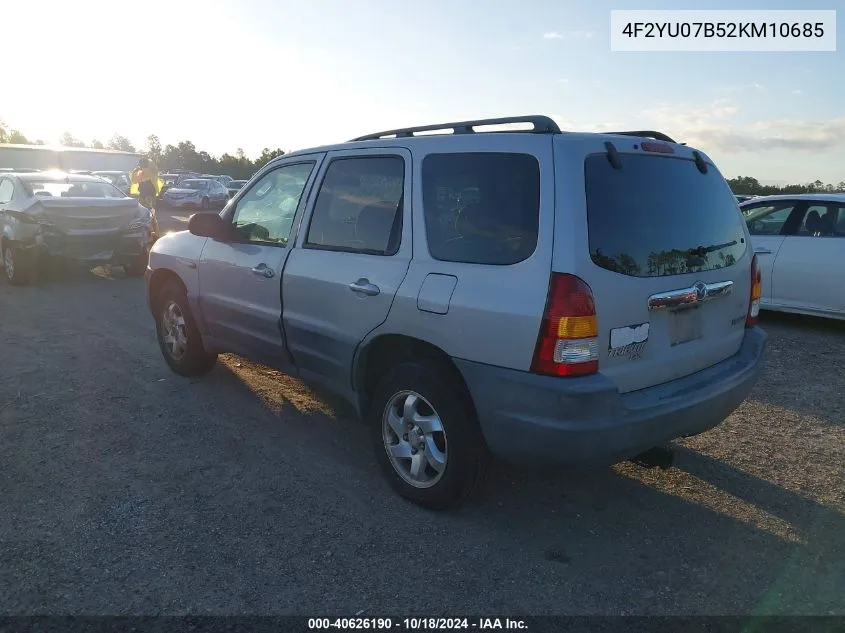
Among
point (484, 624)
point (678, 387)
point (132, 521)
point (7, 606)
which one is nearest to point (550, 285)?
point (678, 387)

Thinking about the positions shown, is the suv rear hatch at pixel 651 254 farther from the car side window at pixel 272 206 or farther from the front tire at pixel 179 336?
the front tire at pixel 179 336

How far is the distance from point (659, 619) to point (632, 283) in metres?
1.38

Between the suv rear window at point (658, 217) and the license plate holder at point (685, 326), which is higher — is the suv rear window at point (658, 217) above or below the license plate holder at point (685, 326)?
above

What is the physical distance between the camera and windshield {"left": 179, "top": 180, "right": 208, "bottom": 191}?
96.0ft

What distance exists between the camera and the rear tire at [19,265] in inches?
373

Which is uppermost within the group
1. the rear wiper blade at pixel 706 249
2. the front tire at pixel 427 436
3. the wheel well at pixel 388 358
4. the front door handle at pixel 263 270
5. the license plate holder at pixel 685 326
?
the rear wiper blade at pixel 706 249

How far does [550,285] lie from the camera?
Answer: 9.18ft

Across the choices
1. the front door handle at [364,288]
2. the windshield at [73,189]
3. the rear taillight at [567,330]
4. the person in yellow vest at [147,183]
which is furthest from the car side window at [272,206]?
the person in yellow vest at [147,183]

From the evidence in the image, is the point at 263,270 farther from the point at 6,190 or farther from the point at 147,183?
the point at 147,183

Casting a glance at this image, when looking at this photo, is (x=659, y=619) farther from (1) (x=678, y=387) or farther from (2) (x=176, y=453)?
(2) (x=176, y=453)

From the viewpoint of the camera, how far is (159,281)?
18.6ft

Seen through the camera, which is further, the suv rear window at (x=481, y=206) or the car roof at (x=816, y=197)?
the car roof at (x=816, y=197)

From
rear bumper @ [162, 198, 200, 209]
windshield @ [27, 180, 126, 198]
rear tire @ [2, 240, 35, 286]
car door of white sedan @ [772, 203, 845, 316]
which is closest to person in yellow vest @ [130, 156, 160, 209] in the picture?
windshield @ [27, 180, 126, 198]

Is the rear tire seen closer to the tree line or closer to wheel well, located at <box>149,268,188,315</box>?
wheel well, located at <box>149,268,188,315</box>
